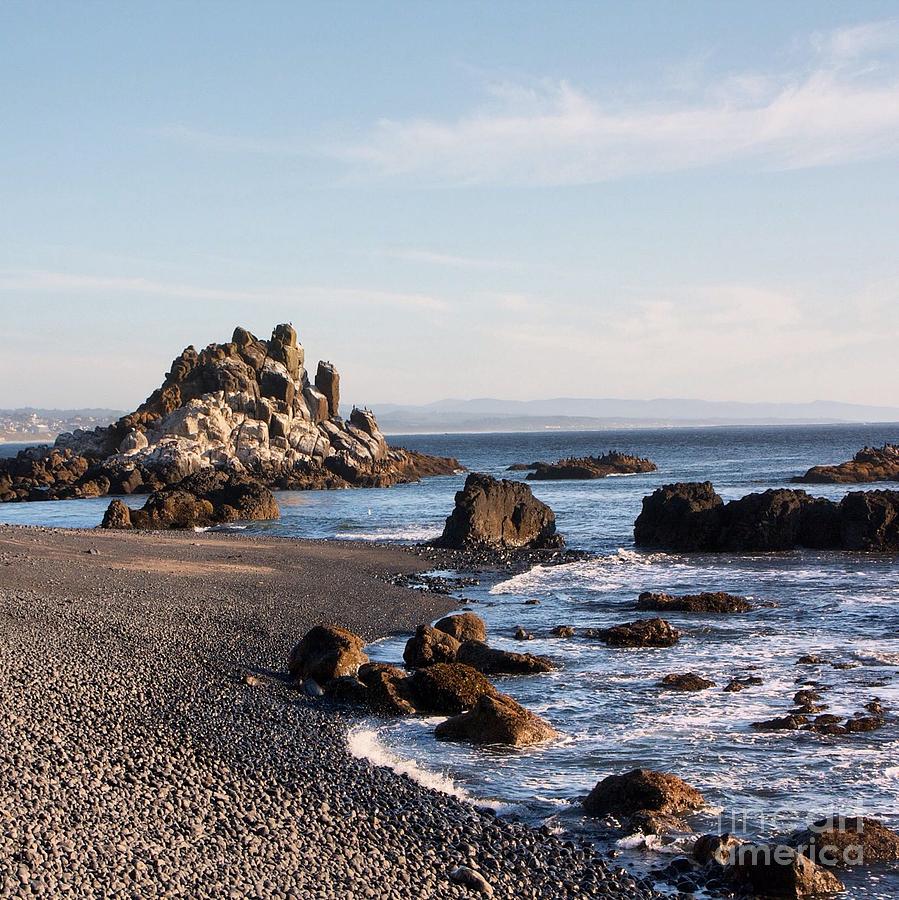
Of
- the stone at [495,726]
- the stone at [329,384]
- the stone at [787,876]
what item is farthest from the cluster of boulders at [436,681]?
the stone at [329,384]

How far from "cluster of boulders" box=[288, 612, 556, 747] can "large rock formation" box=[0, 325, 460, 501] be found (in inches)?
2271

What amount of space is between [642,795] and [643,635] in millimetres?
10945

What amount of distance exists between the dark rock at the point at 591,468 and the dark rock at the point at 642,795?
261 ft

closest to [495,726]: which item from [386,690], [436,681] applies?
[436,681]

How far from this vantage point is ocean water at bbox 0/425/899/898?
13.4m

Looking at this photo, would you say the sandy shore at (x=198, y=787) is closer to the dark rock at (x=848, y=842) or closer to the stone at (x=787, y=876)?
the stone at (x=787, y=876)

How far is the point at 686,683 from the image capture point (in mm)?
19141

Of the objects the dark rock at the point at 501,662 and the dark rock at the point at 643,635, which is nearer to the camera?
the dark rock at the point at 501,662

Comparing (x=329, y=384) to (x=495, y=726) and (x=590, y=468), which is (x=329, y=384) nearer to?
(x=590, y=468)

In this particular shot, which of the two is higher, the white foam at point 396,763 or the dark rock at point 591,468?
the dark rock at point 591,468

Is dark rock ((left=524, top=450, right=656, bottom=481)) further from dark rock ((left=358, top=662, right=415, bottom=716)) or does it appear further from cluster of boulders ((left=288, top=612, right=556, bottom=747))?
dark rock ((left=358, top=662, right=415, bottom=716))

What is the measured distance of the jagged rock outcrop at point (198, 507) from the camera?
49.7 metres

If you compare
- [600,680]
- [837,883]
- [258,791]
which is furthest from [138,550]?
[837,883]

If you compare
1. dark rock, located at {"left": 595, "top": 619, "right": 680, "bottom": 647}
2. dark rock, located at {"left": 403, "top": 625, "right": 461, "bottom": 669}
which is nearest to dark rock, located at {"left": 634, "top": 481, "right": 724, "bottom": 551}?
dark rock, located at {"left": 595, "top": 619, "right": 680, "bottom": 647}
